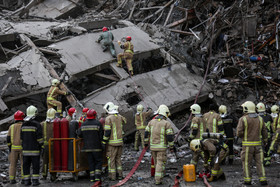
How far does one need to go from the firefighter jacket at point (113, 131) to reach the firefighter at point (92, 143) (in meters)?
0.18

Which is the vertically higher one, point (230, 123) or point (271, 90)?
point (271, 90)

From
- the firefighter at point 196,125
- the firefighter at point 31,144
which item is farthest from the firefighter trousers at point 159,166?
the firefighter at point 31,144

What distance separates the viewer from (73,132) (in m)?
7.46

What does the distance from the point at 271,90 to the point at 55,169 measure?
895cm

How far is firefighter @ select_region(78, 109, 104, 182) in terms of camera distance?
7.23 metres

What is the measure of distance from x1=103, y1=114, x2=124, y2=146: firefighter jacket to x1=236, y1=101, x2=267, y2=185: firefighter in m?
2.52

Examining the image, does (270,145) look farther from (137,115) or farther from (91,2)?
(91,2)

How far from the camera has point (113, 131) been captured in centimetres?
742

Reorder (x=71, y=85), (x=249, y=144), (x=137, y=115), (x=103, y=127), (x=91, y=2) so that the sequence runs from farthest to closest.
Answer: (x=91, y=2) → (x=71, y=85) → (x=137, y=115) → (x=103, y=127) → (x=249, y=144)

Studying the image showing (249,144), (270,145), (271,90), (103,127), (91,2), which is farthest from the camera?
(91,2)

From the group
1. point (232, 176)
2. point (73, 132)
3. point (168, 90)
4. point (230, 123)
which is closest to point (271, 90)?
point (168, 90)

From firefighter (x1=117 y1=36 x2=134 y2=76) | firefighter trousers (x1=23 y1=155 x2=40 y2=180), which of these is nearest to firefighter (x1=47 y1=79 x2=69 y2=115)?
firefighter (x1=117 y1=36 x2=134 y2=76)

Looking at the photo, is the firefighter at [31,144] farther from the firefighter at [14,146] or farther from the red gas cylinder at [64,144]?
the red gas cylinder at [64,144]

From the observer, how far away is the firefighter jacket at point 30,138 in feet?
23.4
